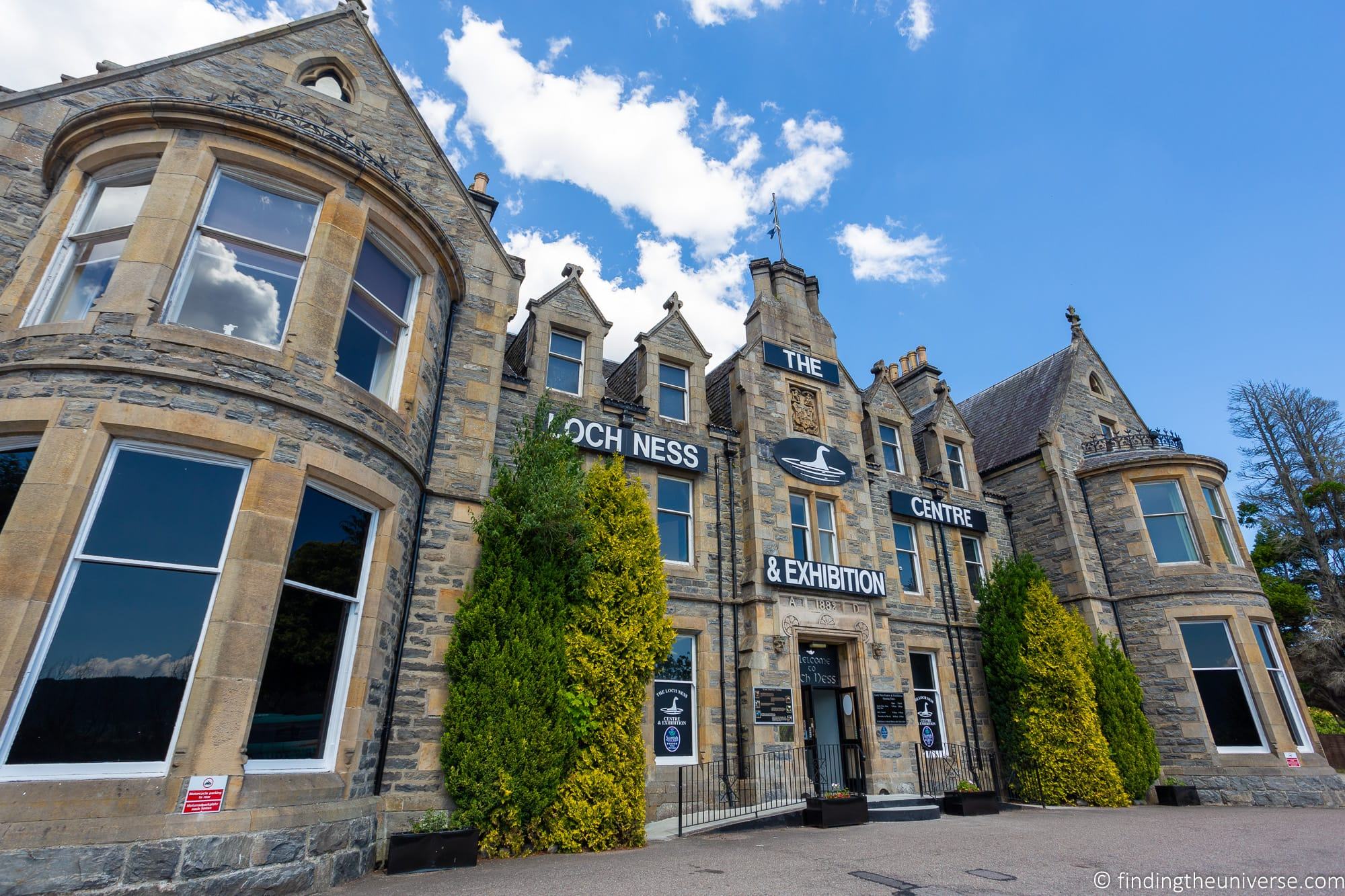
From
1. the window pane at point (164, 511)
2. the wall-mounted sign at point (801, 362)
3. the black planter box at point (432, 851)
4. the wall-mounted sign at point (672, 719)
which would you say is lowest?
the black planter box at point (432, 851)

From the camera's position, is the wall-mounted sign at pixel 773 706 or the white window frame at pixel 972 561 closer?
the wall-mounted sign at pixel 773 706

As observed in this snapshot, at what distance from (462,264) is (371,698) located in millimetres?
7012

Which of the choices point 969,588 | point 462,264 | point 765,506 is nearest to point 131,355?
point 462,264

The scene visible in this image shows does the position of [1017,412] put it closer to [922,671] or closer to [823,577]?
[922,671]

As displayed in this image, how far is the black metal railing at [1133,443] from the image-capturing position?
19.2 meters

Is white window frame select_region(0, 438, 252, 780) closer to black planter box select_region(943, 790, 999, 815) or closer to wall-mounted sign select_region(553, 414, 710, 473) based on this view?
wall-mounted sign select_region(553, 414, 710, 473)

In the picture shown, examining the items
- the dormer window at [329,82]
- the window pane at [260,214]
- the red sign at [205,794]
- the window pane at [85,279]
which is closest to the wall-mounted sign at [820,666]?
the red sign at [205,794]

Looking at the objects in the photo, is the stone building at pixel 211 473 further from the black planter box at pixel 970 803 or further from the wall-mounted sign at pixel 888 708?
the black planter box at pixel 970 803

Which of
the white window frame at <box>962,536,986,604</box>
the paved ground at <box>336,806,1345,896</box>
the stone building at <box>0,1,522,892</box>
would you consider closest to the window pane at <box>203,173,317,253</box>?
the stone building at <box>0,1,522,892</box>

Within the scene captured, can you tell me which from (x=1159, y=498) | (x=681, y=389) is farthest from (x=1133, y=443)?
(x=681, y=389)

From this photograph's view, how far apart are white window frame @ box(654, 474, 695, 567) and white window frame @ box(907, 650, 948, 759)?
6.19 metres

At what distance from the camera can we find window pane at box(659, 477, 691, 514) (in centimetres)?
1416

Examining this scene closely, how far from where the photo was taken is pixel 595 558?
10602mm

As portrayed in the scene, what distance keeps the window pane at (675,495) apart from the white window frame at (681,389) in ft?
4.71
